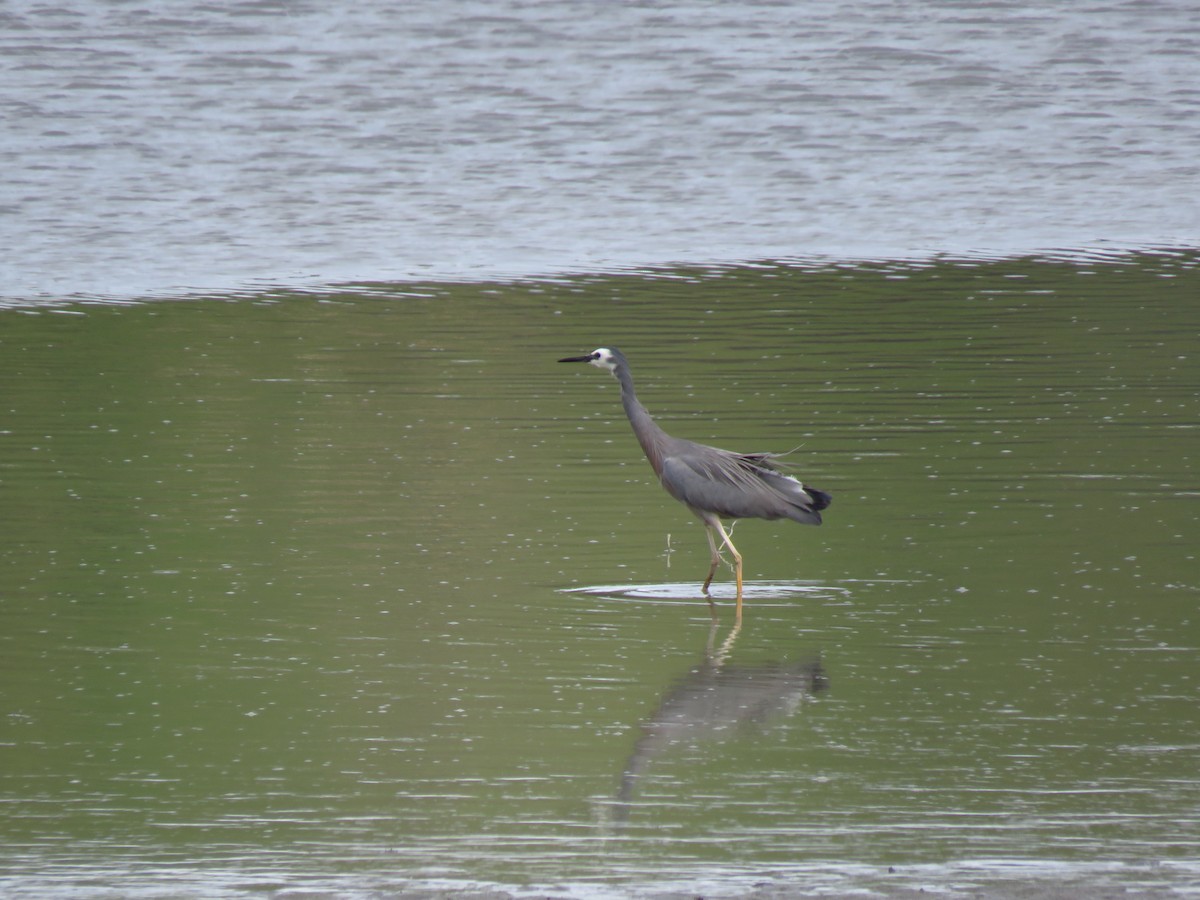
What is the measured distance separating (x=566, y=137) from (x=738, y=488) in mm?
16888

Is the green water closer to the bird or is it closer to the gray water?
the bird

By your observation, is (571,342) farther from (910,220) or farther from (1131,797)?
(1131,797)

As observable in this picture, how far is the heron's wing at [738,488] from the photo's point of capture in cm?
1003

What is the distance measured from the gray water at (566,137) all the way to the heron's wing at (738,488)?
10746 mm

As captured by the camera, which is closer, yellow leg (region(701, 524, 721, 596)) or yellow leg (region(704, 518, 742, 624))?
yellow leg (region(704, 518, 742, 624))

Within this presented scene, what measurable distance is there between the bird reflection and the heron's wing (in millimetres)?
1458

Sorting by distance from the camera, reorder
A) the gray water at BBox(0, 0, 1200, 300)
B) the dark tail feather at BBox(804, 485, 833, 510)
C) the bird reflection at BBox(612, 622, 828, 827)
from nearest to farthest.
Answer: the bird reflection at BBox(612, 622, 828, 827), the dark tail feather at BBox(804, 485, 833, 510), the gray water at BBox(0, 0, 1200, 300)

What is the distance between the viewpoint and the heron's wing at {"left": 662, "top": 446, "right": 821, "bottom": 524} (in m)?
10.0

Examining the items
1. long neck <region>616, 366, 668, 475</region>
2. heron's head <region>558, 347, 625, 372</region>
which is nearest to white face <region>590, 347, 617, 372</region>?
heron's head <region>558, 347, 625, 372</region>

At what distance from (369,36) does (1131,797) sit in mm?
24941

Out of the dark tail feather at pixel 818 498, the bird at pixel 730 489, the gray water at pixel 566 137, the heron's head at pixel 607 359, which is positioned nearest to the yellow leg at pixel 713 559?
the bird at pixel 730 489

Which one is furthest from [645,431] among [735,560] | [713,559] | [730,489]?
[735,560]

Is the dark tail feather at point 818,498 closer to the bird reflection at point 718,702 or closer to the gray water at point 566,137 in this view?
the bird reflection at point 718,702

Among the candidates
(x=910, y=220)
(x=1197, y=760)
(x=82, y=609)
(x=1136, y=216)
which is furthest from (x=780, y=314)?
(x=1197, y=760)
